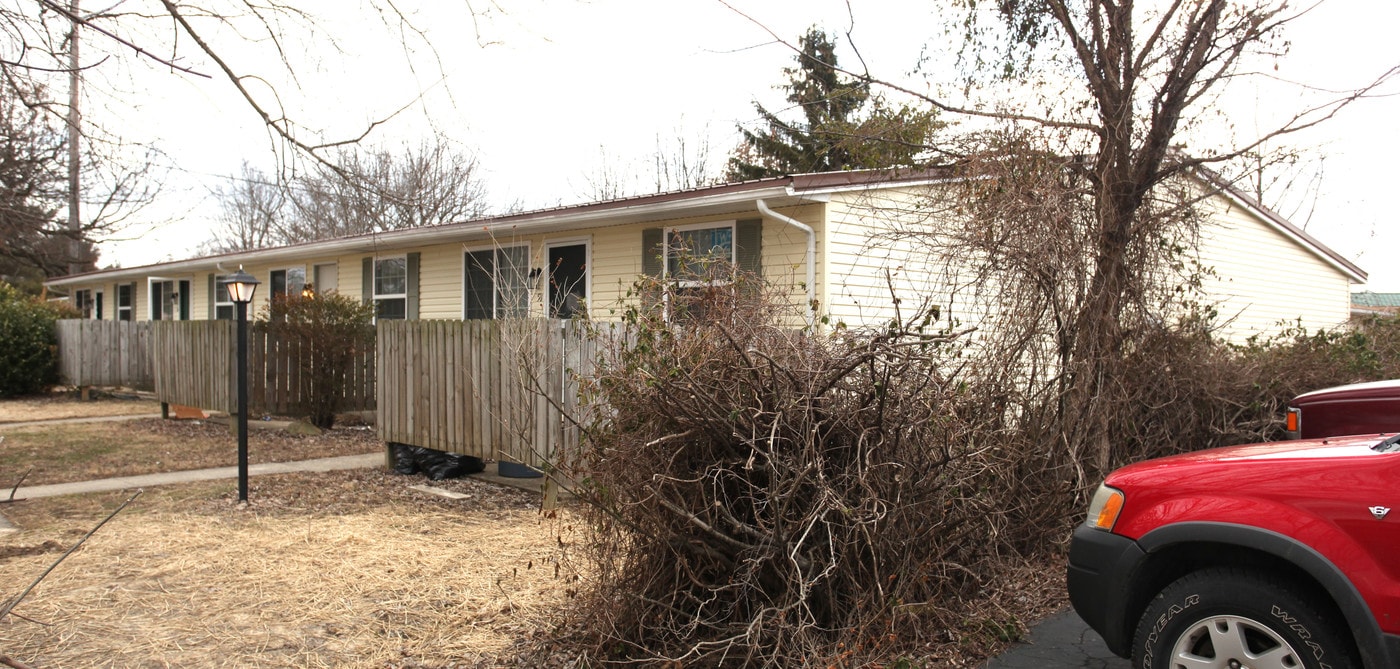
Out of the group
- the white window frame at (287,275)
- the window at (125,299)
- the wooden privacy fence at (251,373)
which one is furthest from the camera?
the window at (125,299)

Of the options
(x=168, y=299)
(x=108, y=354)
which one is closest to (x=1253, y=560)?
(x=108, y=354)

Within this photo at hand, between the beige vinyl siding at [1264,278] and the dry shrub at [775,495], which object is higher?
the beige vinyl siding at [1264,278]

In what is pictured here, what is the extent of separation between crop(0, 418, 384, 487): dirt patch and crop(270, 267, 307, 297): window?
13.0 feet

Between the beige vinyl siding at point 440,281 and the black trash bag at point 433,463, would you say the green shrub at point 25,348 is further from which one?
A: the black trash bag at point 433,463

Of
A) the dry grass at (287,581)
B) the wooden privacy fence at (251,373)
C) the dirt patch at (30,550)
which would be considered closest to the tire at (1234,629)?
the dry grass at (287,581)

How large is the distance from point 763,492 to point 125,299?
25.8 metres

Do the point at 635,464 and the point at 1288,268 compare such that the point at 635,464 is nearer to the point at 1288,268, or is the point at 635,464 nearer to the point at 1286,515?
the point at 1286,515

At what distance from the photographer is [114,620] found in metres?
4.93

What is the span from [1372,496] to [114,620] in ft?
19.6

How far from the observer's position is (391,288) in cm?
1533

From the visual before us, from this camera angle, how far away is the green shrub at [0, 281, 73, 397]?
19297 mm

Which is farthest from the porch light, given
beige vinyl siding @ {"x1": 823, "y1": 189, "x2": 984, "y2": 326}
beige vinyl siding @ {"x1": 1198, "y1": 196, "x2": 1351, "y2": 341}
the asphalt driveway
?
beige vinyl siding @ {"x1": 1198, "y1": 196, "x2": 1351, "y2": 341}

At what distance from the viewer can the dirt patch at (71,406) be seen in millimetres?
15906

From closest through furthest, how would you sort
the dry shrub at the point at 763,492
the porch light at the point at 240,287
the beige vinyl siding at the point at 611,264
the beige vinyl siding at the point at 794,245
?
1. the dry shrub at the point at 763,492
2. the porch light at the point at 240,287
3. the beige vinyl siding at the point at 794,245
4. the beige vinyl siding at the point at 611,264
